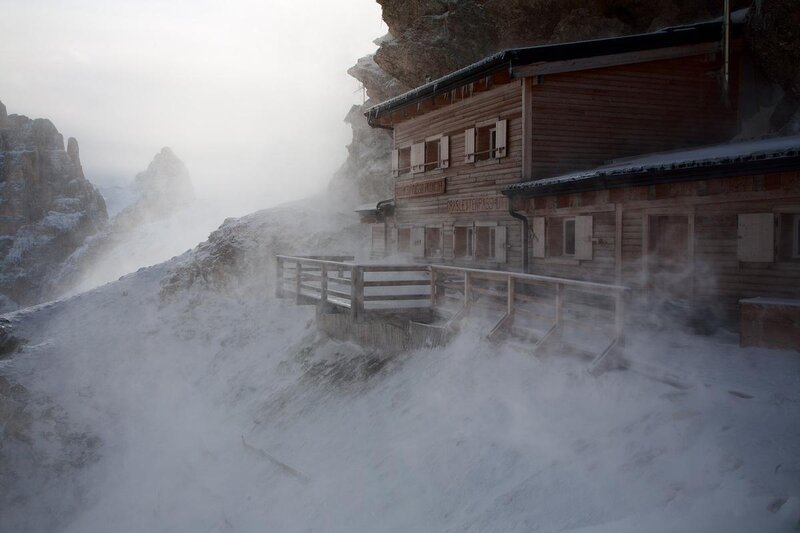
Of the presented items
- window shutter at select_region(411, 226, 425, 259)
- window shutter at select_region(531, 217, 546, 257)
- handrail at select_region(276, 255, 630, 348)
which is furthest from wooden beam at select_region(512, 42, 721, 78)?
window shutter at select_region(411, 226, 425, 259)

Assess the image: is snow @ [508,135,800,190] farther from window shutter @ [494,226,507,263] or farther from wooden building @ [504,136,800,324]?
window shutter @ [494,226,507,263]

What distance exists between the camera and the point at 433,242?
2345 cm

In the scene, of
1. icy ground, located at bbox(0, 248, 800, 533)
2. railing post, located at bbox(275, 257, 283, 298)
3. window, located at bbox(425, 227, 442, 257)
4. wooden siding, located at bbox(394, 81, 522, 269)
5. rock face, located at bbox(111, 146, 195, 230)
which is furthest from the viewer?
rock face, located at bbox(111, 146, 195, 230)

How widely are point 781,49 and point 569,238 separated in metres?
10.3

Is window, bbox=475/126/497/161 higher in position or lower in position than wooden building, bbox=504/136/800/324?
higher

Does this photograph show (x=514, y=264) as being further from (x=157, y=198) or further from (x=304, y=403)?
(x=157, y=198)

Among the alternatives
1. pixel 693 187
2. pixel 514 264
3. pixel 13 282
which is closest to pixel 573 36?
pixel 514 264

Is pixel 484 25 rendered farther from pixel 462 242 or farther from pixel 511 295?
pixel 511 295

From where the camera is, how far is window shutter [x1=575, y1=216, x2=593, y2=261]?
1610 centimetres

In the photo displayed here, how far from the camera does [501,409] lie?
34.4 feet

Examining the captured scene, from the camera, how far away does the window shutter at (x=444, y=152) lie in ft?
72.4

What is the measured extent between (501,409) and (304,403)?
7918mm

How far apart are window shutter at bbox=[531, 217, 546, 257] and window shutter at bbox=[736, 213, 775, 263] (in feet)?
19.3

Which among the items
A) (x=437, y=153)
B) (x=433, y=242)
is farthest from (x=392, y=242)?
(x=437, y=153)
